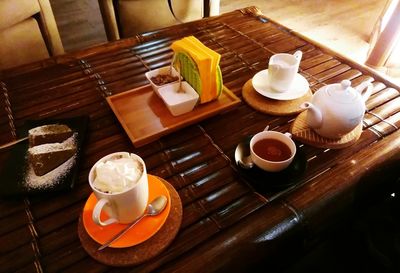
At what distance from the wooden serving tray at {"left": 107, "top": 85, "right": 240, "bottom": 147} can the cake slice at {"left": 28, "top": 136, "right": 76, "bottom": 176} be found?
153 mm

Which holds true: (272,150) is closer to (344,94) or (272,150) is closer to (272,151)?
(272,151)

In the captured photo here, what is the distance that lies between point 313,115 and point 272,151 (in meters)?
0.15

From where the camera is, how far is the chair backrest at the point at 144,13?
1720 millimetres

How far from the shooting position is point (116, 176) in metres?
0.55

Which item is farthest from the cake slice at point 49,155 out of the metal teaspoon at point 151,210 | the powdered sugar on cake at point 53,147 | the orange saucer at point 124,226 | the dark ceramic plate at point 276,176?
the dark ceramic plate at point 276,176

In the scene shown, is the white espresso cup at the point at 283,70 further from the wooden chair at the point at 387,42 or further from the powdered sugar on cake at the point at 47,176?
the wooden chair at the point at 387,42

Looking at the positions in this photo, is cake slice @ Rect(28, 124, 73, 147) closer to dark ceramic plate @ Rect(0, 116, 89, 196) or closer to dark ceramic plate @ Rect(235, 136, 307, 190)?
dark ceramic plate @ Rect(0, 116, 89, 196)

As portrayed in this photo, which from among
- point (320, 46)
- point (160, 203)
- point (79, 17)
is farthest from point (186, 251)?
point (79, 17)

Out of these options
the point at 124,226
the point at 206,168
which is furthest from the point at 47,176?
the point at 206,168

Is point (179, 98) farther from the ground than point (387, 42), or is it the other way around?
point (179, 98)

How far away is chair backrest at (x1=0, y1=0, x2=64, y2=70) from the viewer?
4.90ft

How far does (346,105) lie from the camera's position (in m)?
0.72

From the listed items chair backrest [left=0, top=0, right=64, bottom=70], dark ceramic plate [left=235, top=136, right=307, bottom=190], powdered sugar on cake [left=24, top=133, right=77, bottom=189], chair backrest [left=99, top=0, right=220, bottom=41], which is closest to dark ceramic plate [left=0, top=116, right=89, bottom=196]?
powdered sugar on cake [left=24, top=133, right=77, bottom=189]

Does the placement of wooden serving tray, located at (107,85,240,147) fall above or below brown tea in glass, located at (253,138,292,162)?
below
